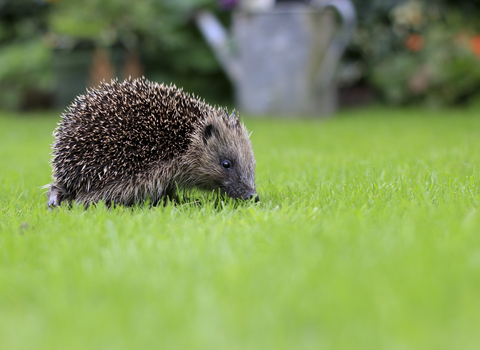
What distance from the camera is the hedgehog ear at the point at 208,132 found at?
4.73m

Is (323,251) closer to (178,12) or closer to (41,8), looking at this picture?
(178,12)

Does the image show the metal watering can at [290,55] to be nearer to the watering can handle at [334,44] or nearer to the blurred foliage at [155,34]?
the watering can handle at [334,44]

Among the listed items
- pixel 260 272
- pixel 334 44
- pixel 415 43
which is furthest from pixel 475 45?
pixel 260 272

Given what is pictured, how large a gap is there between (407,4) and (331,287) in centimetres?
1268

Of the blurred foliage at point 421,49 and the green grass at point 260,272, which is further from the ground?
the blurred foliage at point 421,49

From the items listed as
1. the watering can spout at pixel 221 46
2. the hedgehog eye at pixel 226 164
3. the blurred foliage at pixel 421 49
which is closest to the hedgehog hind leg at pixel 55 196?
the hedgehog eye at pixel 226 164

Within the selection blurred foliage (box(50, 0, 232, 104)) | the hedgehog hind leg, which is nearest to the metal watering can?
Answer: blurred foliage (box(50, 0, 232, 104))

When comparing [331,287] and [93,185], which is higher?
[93,185]

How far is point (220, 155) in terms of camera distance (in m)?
4.75

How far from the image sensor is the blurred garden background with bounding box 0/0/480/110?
12211mm

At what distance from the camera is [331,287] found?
90.0 inches

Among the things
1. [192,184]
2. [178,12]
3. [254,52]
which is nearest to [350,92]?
[254,52]

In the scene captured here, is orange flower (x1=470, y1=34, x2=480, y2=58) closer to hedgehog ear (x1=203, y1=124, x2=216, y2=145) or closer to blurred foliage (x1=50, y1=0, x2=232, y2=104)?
blurred foliage (x1=50, y1=0, x2=232, y2=104)

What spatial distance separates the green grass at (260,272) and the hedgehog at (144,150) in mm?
377
